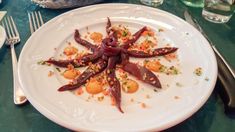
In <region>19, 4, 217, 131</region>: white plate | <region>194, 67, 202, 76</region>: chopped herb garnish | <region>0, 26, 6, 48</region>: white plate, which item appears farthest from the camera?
<region>0, 26, 6, 48</region>: white plate

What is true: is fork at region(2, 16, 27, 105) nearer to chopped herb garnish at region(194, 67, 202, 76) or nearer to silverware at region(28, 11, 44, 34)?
silverware at region(28, 11, 44, 34)

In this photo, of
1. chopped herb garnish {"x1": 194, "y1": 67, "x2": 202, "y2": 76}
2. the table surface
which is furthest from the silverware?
chopped herb garnish {"x1": 194, "y1": 67, "x2": 202, "y2": 76}

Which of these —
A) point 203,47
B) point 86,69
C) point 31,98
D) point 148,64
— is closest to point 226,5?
point 203,47

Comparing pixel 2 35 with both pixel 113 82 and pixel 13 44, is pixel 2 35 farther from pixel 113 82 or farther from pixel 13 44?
pixel 113 82

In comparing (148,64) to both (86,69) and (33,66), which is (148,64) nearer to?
(86,69)

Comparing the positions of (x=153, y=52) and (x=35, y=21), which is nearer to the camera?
(x=153, y=52)

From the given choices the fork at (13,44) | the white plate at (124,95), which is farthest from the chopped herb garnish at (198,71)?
the fork at (13,44)

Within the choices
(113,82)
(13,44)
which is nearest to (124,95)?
(113,82)
